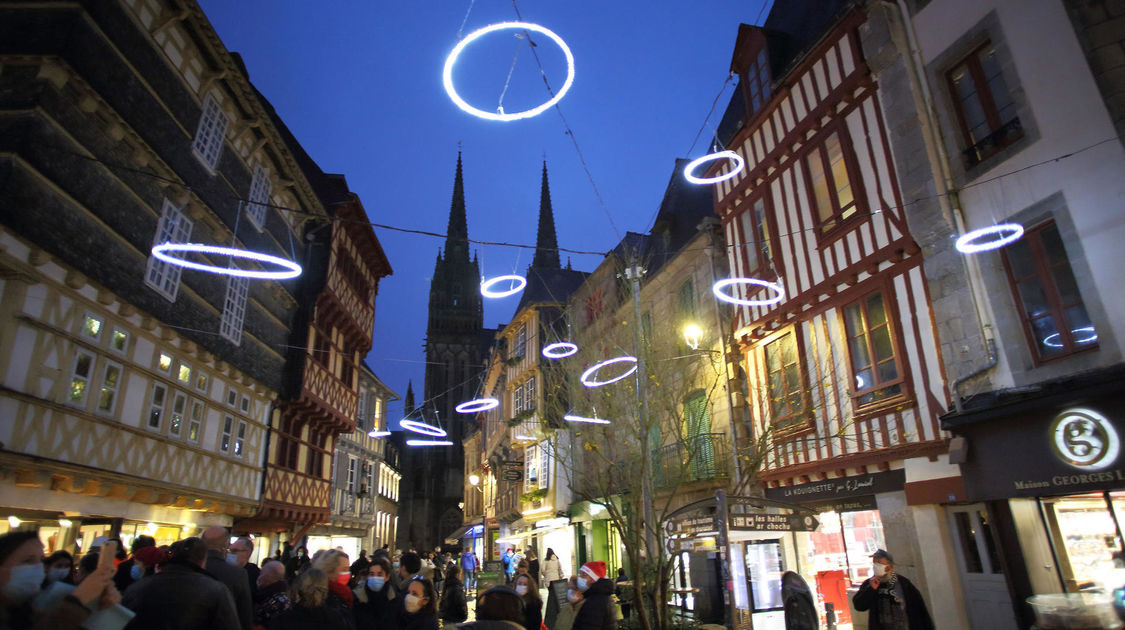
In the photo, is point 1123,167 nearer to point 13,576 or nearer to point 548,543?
point 13,576

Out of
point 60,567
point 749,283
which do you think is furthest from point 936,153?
point 60,567

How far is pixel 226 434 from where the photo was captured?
16.2 metres

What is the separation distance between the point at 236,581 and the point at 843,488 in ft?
33.6

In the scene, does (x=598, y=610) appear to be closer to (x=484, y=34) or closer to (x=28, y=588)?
(x=28, y=588)

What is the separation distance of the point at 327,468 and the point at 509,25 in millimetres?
20880

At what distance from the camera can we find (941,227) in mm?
10102

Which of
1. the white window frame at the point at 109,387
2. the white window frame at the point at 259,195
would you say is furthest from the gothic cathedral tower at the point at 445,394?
the white window frame at the point at 109,387

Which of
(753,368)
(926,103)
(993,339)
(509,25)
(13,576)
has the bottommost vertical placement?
(13,576)

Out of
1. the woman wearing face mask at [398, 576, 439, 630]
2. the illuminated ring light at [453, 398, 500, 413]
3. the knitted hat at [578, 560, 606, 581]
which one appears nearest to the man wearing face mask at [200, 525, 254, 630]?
the woman wearing face mask at [398, 576, 439, 630]

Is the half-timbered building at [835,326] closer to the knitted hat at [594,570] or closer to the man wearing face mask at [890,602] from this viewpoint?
the man wearing face mask at [890,602]

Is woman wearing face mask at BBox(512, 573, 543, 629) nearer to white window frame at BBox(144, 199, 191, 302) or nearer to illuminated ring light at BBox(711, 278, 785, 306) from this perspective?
illuminated ring light at BBox(711, 278, 785, 306)

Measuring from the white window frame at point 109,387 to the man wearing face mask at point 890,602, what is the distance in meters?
12.0

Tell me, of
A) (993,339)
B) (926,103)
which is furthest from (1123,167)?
(926,103)

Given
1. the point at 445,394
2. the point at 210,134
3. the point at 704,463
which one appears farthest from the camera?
the point at 445,394
